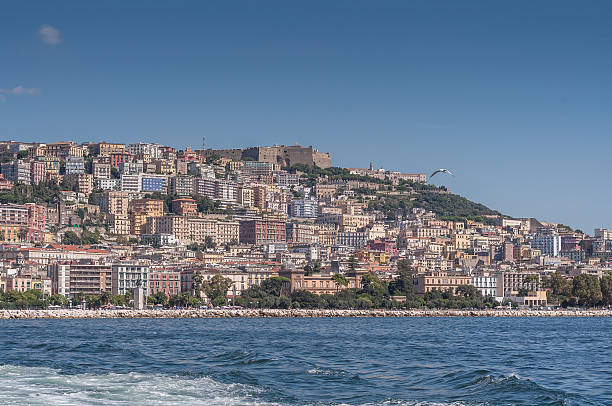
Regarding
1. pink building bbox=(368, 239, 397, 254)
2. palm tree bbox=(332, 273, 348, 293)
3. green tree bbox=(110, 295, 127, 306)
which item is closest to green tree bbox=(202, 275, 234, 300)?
green tree bbox=(110, 295, 127, 306)

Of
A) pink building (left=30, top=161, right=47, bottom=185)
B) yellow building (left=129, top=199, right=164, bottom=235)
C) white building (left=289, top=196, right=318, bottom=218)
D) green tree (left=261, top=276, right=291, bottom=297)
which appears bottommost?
green tree (left=261, top=276, right=291, bottom=297)

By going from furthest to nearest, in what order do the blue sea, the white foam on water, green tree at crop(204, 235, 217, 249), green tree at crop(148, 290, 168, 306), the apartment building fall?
the apartment building < green tree at crop(204, 235, 217, 249) < green tree at crop(148, 290, 168, 306) < the blue sea < the white foam on water

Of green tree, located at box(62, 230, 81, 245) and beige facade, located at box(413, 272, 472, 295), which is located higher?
green tree, located at box(62, 230, 81, 245)

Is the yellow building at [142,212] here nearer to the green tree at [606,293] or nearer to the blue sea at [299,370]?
the green tree at [606,293]

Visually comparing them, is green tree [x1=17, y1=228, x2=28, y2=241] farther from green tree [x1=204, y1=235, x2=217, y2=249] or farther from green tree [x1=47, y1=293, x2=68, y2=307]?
green tree [x1=47, y1=293, x2=68, y2=307]

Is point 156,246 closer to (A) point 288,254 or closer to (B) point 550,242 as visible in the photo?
(A) point 288,254

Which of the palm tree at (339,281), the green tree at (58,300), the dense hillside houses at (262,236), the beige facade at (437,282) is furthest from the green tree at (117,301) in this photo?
the beige facade at (437,282)

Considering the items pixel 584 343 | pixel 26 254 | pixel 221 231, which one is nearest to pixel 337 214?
pixel 221 231
